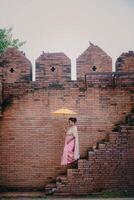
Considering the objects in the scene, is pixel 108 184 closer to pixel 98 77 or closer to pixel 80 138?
pixel 80 138

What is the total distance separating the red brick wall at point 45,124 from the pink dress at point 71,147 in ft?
1.34

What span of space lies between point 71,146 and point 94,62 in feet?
8.14

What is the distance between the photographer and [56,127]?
9891mm

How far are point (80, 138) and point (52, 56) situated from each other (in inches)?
97.2

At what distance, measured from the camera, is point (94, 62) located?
10.0m

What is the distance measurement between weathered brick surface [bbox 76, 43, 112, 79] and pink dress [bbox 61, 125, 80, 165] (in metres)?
1.65

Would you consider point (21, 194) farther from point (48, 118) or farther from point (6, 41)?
point (6, 41)

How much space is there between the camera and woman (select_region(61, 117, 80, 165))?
932 centimetres

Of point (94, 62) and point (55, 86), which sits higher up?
point (94, 62)

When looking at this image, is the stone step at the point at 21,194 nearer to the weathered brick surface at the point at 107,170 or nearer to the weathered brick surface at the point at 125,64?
the weathered brick surface at the point at 107,170

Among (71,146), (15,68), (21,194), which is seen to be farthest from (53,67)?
(21,194)

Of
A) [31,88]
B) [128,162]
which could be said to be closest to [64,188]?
[128,162]

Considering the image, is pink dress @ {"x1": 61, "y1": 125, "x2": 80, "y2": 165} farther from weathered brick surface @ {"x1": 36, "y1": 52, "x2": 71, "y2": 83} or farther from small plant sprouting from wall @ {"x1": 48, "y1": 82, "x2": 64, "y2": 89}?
weathered brick surface @ {"x1": 36, "y1": 52, "x2": 71, "y2": 83}

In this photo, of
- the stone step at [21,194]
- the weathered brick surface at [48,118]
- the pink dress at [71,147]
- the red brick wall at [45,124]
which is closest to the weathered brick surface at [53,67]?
the weathered brick surface at [48,118]
